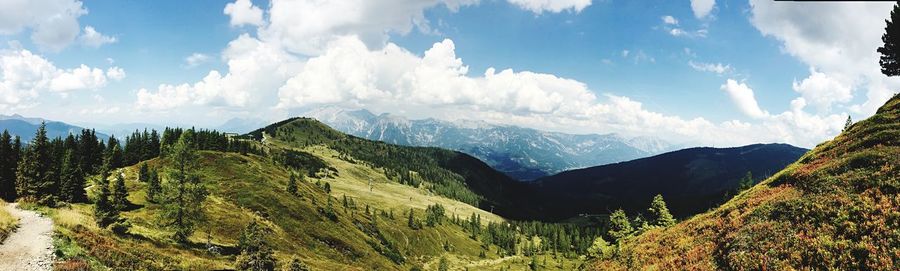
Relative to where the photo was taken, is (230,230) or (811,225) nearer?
(811,225)

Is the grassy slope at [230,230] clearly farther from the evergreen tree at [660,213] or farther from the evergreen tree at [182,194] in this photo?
the evergreen tree at [660,213]

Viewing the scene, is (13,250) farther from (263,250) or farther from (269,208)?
(269,208)

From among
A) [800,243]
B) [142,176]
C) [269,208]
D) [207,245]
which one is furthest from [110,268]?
[142,176]

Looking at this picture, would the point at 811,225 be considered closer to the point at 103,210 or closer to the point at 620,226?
the point at 620,226

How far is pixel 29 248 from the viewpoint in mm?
30250

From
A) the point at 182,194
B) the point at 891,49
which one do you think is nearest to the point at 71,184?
the point at 182,194

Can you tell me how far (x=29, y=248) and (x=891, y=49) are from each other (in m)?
108

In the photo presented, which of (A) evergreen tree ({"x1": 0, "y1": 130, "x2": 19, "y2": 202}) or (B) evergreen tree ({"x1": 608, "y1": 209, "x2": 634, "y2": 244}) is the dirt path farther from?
(B) evergreen tree ({"x1": 608, "y1": 209, "x2": 634, "y2": 244})

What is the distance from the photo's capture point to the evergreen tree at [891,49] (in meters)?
66.1

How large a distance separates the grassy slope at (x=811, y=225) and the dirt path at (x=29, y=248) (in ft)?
151

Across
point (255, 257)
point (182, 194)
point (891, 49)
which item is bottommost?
point (255, 257)

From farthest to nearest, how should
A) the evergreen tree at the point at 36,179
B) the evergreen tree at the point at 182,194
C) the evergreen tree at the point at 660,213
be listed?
the evergreen tree at the point at 660,213 < the evergreen tree at the point at 36,179 < the evergreen tree at the point at 182,194

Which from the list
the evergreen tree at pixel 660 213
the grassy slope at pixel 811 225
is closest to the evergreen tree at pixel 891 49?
the grassy slope at pixel 811 225

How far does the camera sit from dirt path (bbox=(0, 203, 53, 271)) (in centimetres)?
2792
